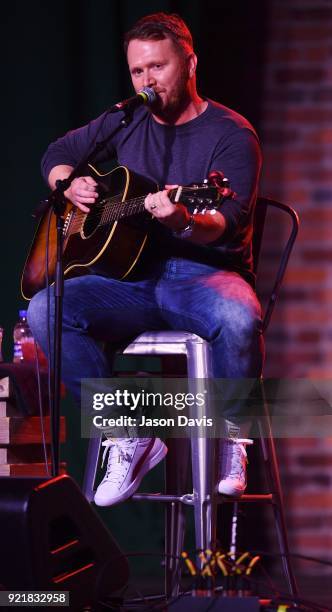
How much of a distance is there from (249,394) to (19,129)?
1.77m

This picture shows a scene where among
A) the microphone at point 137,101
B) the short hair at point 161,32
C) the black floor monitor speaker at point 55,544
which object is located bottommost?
the black floor monitor speaker at point 55,544

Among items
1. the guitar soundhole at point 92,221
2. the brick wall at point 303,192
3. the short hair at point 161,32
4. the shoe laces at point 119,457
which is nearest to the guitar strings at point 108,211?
the guitar soundhole at point 92,221

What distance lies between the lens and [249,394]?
2.42 metres

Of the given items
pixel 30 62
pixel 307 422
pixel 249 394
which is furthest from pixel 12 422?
pixel 30 62

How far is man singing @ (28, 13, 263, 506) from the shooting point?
7.88 ft

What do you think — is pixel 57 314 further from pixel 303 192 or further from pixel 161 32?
pixel 303 192

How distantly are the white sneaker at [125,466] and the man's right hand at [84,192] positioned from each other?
72cm

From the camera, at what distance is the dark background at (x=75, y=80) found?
3.48 meters

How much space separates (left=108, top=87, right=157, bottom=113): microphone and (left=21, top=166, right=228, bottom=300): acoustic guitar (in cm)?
24

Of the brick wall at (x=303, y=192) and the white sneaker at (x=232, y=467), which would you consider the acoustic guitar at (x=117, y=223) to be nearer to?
Answer: the white sneaker at (x=232, y=467)

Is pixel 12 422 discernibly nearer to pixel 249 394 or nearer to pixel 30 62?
pixel 249 394

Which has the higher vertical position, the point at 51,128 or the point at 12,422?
the point at 51,128

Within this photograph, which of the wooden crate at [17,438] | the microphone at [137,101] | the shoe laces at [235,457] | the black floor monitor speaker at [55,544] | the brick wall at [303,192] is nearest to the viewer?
the black floor monitor speaker at [55,544]

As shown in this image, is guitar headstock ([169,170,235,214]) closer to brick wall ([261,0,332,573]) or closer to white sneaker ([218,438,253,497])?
white sneaker ([218,438,253,497])
